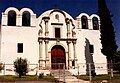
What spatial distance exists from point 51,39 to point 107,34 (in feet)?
22.6

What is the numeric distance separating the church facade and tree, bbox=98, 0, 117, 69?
11.8 ft

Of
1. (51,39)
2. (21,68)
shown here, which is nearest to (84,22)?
(51,39)

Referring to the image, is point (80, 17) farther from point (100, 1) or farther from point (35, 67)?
point (35, 67)

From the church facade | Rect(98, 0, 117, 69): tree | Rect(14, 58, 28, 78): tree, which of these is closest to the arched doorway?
the church facade

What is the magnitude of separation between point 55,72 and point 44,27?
6318 mm

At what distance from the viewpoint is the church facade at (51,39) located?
3009 centimetres

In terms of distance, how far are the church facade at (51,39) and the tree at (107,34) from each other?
11.8 feet

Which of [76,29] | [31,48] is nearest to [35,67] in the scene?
[31,48]

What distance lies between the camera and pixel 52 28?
32.1 m

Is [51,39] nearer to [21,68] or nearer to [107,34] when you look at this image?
[107,34]

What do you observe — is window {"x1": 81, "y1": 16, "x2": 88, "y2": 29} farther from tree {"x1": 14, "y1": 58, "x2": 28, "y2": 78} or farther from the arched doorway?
tree {"x1": 14, "y1": 58, "x2": 28, "y2": 78}

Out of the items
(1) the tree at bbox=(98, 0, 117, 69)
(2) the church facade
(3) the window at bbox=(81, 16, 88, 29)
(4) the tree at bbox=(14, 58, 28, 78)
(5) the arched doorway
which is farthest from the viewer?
(3) the window at bbox=(81, 16, 88, 29)

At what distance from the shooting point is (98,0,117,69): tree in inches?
1131

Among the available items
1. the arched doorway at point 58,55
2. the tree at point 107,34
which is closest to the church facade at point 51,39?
the arched doorway at point 58,55
